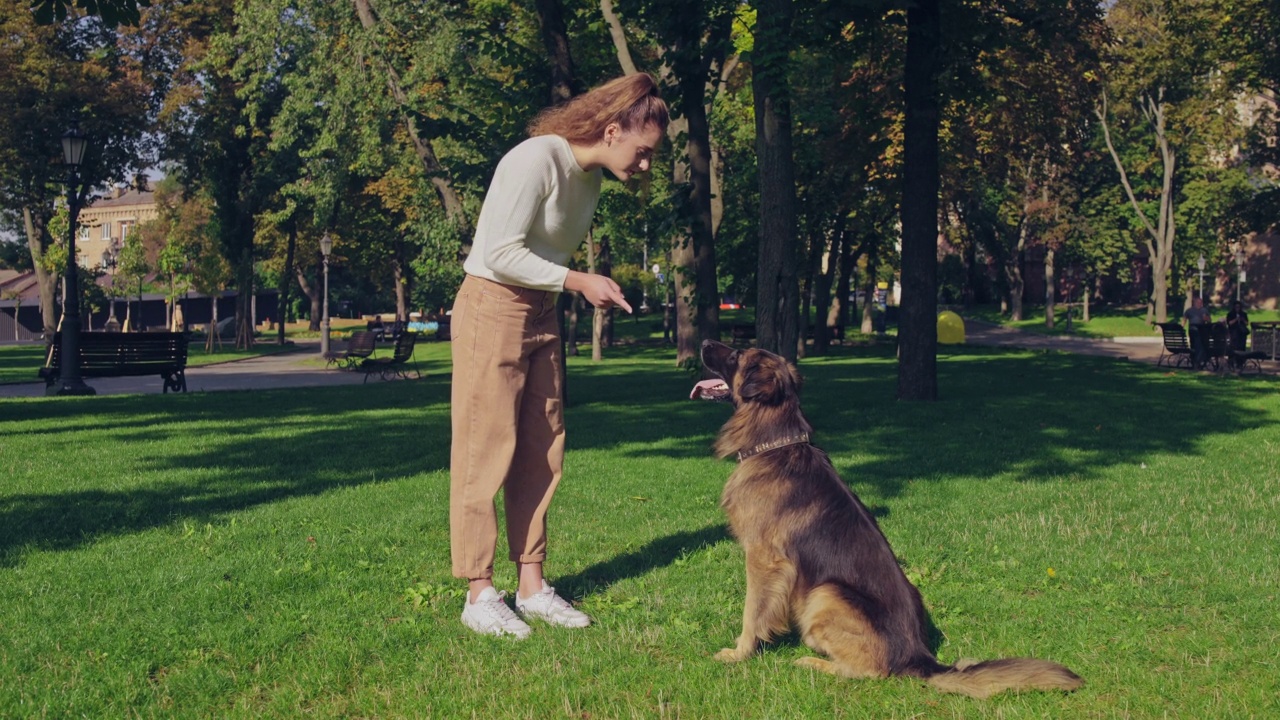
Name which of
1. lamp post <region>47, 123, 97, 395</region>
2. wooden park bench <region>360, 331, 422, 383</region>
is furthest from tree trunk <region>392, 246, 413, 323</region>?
lamp post <region>47, 123, 97, 395</region>

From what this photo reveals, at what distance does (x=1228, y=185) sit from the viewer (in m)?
50.9

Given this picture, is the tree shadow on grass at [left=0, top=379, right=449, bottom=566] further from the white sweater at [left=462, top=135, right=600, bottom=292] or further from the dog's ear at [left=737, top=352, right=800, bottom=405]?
the dog's ear at [left=737, top=352, right=800, bottom=405]

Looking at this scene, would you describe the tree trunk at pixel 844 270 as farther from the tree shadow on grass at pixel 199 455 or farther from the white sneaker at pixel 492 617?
the white sneaker at pixel 492 617

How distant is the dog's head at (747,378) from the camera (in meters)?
4.61

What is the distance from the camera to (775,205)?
12.3 metres

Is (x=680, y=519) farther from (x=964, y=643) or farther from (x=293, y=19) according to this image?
(x=293, y=19)

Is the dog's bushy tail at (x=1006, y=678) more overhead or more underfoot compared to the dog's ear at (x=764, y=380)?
more underfoot

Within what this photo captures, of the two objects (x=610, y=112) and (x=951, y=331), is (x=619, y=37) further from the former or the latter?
(x=951, y=331)

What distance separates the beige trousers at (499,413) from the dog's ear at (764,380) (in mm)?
836

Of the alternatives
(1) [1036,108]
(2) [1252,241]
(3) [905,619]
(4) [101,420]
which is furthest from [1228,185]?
(3) [905,619]

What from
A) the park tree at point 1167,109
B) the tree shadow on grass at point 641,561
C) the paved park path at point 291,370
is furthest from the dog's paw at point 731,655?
the park tree at point 1167,109

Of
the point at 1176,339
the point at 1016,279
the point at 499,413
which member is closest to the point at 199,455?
the point at 499,413

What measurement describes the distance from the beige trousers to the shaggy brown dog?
755 mm

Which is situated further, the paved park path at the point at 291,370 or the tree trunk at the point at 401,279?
the tree trunk at the point at 401,279
